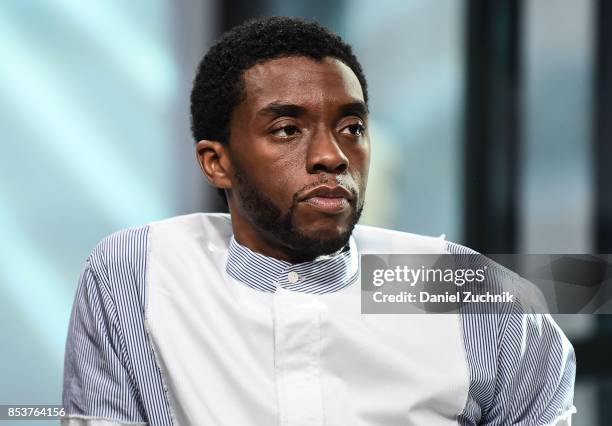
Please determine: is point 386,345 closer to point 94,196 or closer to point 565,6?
point 94,196

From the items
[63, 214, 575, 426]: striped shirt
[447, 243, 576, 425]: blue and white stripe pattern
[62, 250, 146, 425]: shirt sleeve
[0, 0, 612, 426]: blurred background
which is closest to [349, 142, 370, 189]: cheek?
[63, 214, 575, 426]: striped shirt

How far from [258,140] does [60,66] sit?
1.01 meters

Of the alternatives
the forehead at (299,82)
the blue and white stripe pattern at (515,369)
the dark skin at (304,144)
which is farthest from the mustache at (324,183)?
the blue and white stripe pattern at (515,369)

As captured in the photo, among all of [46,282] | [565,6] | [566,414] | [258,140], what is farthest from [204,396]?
[565,6]

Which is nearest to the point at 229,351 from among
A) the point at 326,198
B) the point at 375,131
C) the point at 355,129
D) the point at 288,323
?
the point at 288,323

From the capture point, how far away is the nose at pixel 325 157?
3.77ft

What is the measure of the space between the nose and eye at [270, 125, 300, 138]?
0.03m

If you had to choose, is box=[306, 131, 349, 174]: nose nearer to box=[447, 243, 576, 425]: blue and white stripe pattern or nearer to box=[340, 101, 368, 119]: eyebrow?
box=[340, 101, 368, 119]: eyebrow

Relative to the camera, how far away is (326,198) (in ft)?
3.80

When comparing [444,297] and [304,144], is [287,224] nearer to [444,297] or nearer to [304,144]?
[304,144]

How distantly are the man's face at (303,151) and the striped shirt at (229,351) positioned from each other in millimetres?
68

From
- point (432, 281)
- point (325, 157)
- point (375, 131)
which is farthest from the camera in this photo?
point (375, 131)

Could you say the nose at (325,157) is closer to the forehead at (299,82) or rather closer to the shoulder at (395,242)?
the forehead at (299,82)

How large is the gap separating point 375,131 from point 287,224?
1.27m
